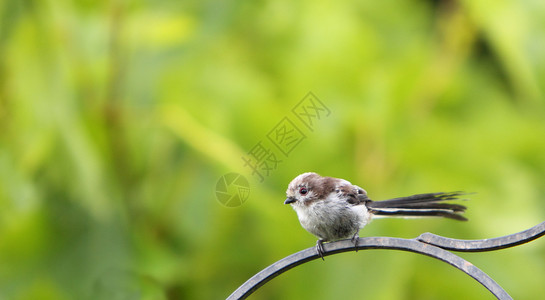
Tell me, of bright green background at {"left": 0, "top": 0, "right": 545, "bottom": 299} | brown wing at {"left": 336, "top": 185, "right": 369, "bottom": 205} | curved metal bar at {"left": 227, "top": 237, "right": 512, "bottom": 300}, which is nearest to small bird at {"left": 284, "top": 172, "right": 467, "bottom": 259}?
brown wing at {"left": 336, "top": 185, "right": 369, "bottom": 205}

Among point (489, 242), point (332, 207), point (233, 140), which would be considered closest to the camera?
point (489, 242)

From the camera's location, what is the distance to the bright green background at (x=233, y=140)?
292 cm

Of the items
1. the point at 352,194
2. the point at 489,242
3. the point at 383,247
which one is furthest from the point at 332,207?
the point at 489,242

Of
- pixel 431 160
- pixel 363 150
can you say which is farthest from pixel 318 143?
pixel 431 160

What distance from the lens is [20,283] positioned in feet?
9.94

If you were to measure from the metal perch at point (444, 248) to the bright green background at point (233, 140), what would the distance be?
1062 millimetres

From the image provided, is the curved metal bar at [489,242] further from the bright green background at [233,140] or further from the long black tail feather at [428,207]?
the bright green background at [233,140]

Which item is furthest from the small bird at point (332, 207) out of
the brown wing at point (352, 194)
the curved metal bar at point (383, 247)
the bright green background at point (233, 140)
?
the bright green background at point (233, 140)

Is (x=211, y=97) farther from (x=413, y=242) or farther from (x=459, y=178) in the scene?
(x=413, y=242)

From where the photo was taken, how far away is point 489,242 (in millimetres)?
1794

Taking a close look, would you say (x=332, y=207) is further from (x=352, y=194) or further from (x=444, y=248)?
(x=444, y=248)

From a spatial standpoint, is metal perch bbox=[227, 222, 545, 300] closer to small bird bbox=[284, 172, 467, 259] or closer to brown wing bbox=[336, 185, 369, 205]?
small bird bbox=[284, 172, 467, 259]

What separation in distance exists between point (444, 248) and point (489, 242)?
0.39 ft

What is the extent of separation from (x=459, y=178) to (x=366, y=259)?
0.58m
